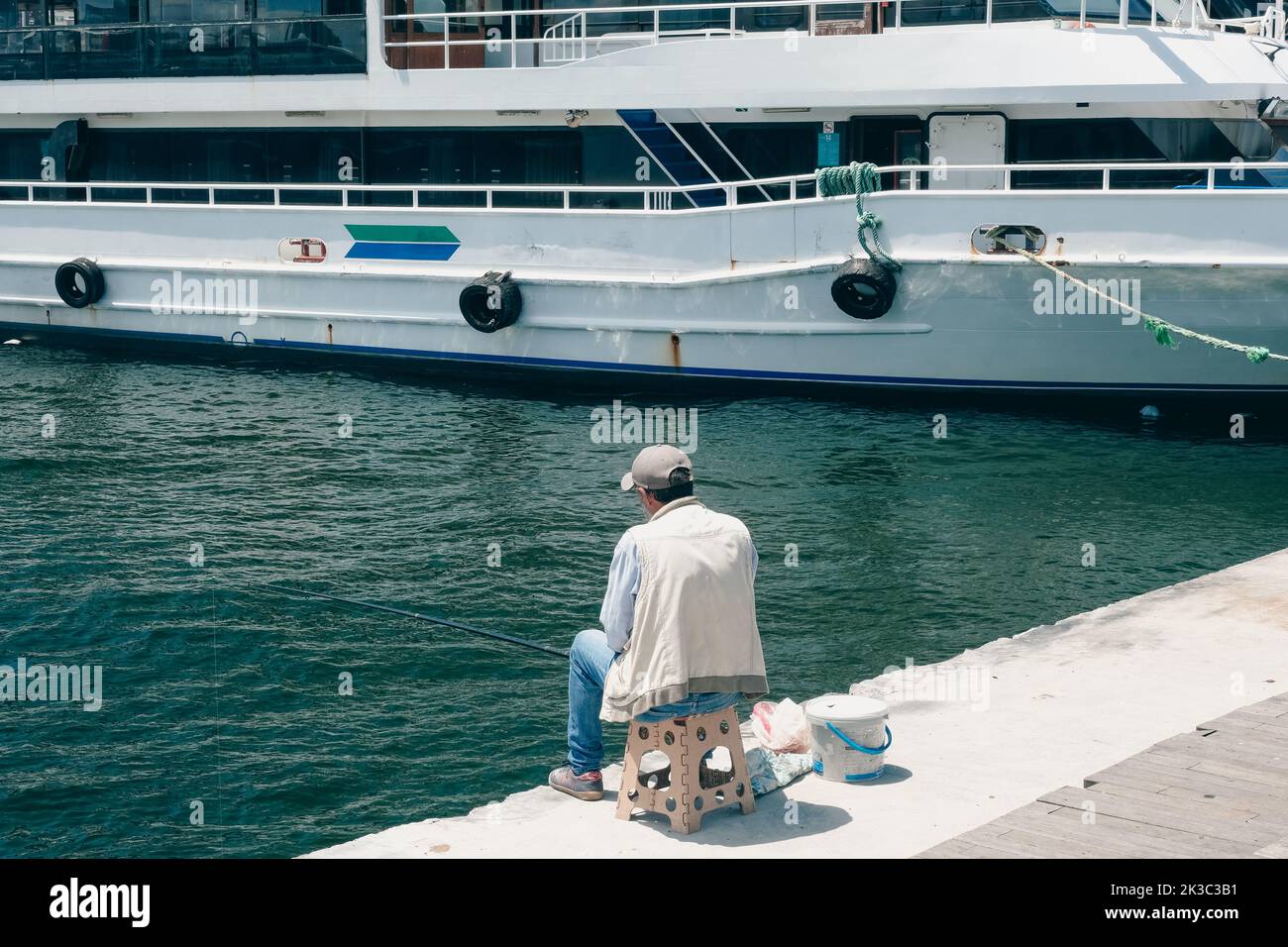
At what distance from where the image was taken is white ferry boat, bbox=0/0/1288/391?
1540 centimetres

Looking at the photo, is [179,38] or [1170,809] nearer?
[1170,809]

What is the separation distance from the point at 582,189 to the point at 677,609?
457 inches

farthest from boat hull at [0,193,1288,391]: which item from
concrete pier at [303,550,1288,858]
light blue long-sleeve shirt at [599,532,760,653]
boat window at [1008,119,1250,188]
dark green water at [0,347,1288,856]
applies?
light blue long-sleeve shirt at [599,532,760,653]

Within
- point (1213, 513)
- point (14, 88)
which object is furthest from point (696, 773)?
point (14, 88)

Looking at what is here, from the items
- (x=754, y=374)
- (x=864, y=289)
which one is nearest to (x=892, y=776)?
(x=864, y=289)

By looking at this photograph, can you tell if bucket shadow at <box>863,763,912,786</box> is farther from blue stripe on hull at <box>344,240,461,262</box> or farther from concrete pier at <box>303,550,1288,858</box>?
blue stripe on hull at <box>344,240,461,262</box>

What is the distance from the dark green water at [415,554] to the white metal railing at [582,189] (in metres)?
2.17

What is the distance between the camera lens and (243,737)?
8531 mm

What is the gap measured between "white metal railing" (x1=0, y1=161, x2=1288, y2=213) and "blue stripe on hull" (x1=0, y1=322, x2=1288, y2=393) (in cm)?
163

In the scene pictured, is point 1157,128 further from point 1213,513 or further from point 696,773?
point 696,773

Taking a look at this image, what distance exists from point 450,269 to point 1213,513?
29.3 feet

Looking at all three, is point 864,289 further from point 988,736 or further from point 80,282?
point 80,282

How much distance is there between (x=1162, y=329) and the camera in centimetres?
1454

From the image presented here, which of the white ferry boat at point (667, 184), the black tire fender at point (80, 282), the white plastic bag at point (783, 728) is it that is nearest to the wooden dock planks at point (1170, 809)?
the white plastic bag at point (783, 728)
